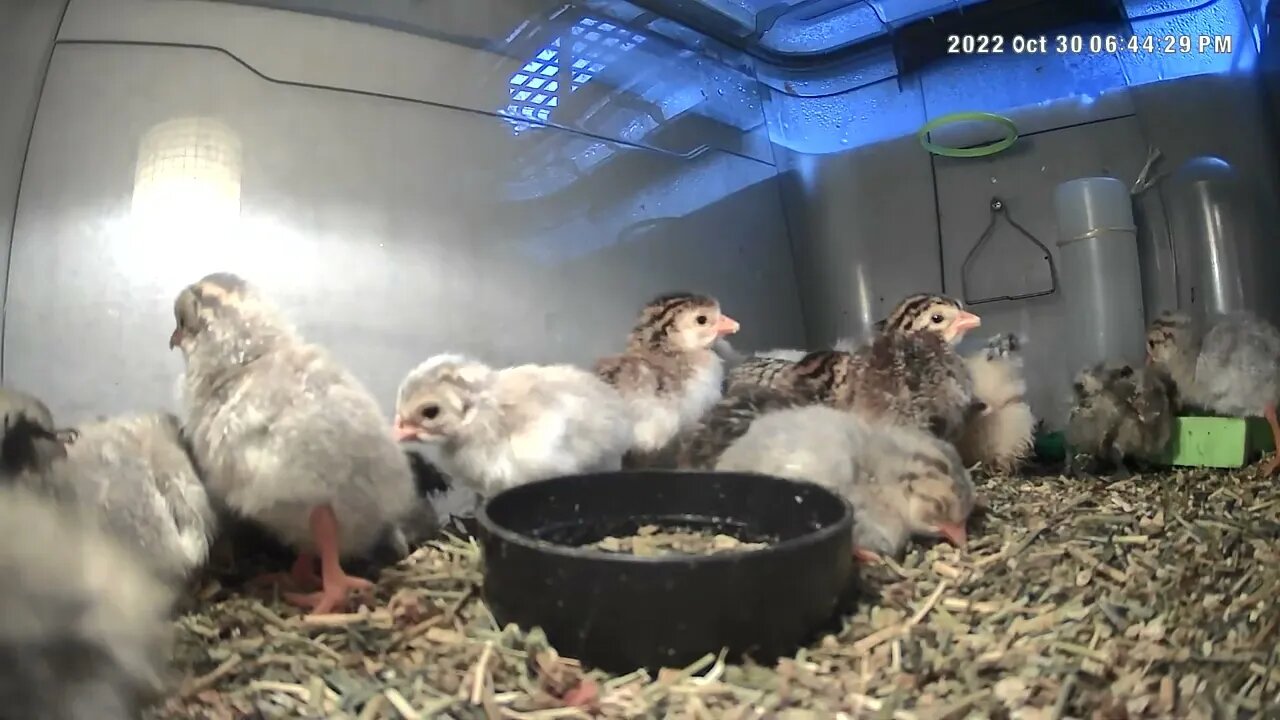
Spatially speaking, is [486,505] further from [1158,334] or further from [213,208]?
[1158,334]

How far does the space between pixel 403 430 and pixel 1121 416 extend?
1793 mm

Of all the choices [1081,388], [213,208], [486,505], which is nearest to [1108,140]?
[1081,388]

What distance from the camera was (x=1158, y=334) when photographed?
7.67 feet

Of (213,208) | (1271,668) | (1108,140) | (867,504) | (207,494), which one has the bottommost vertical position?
(1271,668)

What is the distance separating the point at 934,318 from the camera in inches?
88.4

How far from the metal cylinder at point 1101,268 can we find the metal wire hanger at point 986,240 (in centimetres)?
5

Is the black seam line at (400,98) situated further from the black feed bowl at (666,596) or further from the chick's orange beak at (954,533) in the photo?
the chick's orange beak at (954,533)

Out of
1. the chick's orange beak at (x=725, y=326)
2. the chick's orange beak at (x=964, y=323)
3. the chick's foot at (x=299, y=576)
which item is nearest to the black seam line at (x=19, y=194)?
the chick's foot at (x=299, y=576)

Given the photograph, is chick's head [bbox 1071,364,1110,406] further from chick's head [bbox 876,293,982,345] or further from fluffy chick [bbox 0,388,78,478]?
fluffy chick [bbox 0,388,78,478]

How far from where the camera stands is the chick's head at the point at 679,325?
2.00 metres

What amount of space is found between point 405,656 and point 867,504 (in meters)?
0.84

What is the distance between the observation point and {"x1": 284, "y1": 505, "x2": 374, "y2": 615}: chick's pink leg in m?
1.25

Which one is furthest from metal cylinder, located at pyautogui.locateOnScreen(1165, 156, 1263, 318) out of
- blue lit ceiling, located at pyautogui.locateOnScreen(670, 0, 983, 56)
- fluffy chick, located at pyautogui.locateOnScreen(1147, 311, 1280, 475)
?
blue lit ceiling, located at pyautogui.locateOnScreen(670, 0, 983, 56)

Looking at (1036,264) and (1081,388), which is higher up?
(1036,264)
